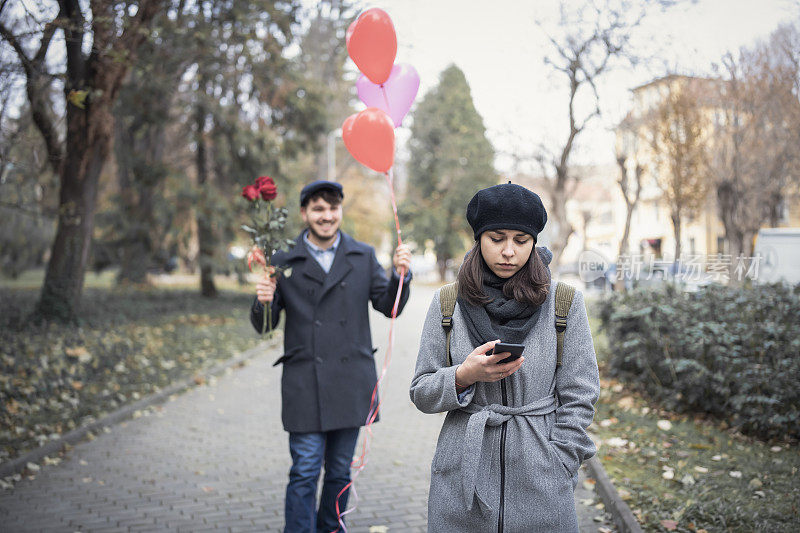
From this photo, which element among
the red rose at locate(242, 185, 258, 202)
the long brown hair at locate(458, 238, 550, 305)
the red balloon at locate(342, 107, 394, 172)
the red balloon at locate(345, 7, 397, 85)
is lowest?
the long brown hair at locate(458, 238, 550, 305)

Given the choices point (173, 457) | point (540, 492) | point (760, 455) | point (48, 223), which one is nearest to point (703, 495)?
point (760, 455)

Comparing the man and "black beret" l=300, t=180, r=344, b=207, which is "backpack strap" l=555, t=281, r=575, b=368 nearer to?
the man

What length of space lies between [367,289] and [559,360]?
1976 millimetres

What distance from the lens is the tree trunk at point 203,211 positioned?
64.7ft

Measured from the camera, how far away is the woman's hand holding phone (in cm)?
224

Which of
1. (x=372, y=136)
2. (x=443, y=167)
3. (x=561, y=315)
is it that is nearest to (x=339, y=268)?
(x=372, y=136)

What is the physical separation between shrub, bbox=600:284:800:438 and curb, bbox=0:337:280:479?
6081mm

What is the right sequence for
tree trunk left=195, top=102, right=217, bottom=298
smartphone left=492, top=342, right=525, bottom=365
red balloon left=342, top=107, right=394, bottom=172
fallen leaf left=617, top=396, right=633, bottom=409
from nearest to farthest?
smartphone left=492, top=342, right=525, bottom=365 → red balloon left=342, top=107, right=394, bottom=172 → fallen leaf left=617, top=396, right=633, bottom=409 → tree trunk left=195, top=102, right=217, bottom=298

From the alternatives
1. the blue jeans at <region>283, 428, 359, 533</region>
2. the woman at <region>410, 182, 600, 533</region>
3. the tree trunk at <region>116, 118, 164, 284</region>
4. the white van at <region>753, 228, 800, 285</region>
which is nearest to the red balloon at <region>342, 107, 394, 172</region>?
the blue jeans at <region>283, 428, 359, 533</region>

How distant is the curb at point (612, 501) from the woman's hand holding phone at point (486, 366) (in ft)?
9.08

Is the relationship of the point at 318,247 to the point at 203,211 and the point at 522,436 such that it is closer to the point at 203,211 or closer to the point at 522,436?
the point at 522,436

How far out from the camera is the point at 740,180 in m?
18.0

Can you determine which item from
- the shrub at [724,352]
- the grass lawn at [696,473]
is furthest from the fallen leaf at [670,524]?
the shrub at [724,352]

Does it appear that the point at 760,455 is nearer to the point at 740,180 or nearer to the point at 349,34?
the point at 349,34
